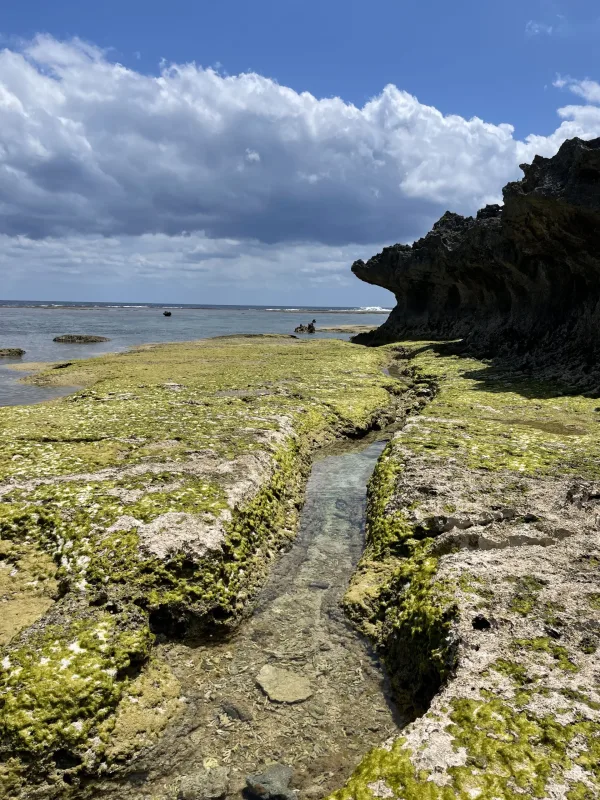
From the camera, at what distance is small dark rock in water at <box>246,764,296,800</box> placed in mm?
7242

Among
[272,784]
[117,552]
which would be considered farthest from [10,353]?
[272,784]

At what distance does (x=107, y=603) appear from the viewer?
Result: 10.2m

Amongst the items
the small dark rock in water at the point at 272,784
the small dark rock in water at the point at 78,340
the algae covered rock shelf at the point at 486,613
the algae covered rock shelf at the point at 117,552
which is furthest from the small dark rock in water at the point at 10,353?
the small dark rock in water at the point at 272,784

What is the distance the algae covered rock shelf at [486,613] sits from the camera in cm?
630

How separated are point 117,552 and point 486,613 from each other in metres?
7.67

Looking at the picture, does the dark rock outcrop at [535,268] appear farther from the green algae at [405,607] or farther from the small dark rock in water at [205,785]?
the small dark rock in water at [205,785]

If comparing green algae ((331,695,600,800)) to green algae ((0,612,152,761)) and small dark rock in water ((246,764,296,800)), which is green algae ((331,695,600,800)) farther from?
green algae ((0,612,152,761))

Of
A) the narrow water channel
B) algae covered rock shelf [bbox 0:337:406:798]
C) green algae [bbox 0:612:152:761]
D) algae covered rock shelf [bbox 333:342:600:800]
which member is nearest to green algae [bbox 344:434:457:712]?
algae covered rock shelf [bbox 333:342:600:800]

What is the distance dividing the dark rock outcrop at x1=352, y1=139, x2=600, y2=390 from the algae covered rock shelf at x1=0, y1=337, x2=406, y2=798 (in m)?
19.9

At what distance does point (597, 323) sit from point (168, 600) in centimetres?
3317

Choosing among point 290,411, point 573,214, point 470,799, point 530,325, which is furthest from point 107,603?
point 530,325

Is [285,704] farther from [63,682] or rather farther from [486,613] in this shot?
[486,613]

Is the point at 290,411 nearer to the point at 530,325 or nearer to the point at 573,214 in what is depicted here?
the point at 573,214

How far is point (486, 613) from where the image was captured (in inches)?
353
